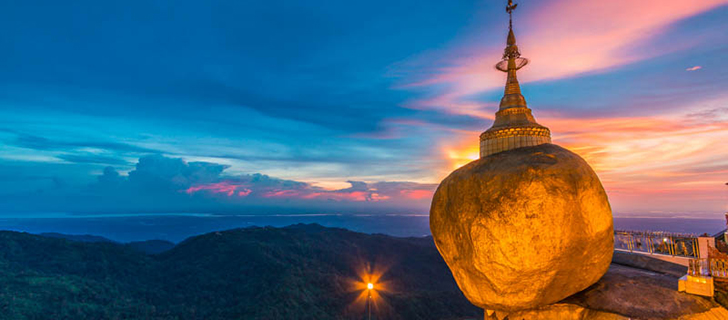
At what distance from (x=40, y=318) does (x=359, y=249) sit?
73.7 metres

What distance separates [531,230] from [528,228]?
0.44ft

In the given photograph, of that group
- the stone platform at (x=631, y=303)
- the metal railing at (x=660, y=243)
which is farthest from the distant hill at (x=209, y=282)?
the stone platform at (x=631, y=303)

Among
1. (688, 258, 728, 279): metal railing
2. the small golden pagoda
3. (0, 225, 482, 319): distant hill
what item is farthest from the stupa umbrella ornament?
(0, 225, 482, 319): distant hill

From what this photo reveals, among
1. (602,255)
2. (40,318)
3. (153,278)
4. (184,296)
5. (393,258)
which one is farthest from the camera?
(393,258)

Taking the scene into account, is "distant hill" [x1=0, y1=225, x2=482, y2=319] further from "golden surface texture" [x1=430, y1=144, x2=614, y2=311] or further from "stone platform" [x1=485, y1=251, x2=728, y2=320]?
"golden surface texture" [x1=430, y1=144, x2=614, y2=311]

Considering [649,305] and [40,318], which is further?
[40,318]

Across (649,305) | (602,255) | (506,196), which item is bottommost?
(649,305)

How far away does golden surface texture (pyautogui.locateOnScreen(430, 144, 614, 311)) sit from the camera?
12.9 m

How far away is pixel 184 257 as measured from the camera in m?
80.2

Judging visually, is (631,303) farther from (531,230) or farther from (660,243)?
(660,243)

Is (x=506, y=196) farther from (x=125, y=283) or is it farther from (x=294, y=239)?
(x=294, y=239)

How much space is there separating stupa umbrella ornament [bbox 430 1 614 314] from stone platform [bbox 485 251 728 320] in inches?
29.7

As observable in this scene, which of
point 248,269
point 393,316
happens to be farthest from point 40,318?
point 393,316

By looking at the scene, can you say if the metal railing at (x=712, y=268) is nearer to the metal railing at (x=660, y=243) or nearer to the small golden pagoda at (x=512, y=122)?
the metal railing at (x=660, y=243)
